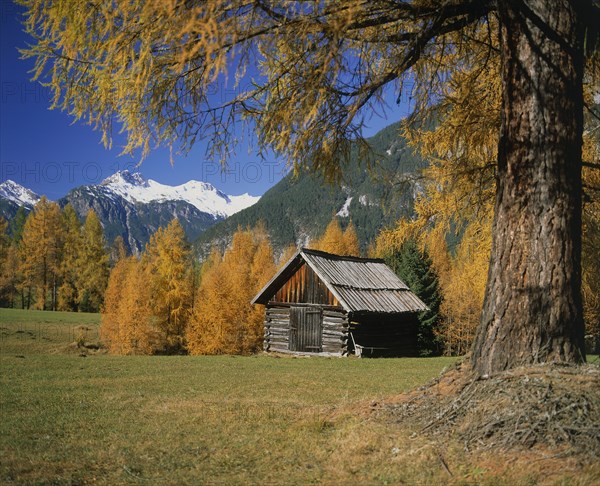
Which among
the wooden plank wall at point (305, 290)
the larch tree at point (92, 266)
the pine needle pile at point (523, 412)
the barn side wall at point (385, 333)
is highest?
the larch tree at point (92, 266)

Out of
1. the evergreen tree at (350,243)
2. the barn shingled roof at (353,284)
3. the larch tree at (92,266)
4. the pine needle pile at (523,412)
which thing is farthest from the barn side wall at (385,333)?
the larch tree at (92,266)

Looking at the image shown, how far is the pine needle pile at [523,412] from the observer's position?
4.71 metres

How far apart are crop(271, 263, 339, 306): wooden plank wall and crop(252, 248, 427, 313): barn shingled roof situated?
36cm

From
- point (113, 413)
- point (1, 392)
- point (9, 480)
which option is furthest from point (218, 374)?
point (9, 480)

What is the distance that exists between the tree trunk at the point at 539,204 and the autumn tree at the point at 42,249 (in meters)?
60.4

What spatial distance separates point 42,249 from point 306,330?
43857 mm

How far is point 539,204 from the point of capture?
586 centimetres

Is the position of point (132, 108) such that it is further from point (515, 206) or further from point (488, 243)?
point (488, 243)

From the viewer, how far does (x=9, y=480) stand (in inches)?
180

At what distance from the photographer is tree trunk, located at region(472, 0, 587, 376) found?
578 cm

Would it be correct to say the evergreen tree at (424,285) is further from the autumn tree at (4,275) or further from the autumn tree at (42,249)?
the autumn tree at (4,275)

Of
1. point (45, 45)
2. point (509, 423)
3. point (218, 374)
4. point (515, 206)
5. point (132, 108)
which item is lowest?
point (218, 374)

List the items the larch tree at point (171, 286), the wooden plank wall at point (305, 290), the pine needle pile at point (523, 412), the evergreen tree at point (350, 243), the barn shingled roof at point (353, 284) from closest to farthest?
the pine needle pile at point (523, 412) < the barn shingled roof at point (353, 284) < the wooden plank wall at point (305, 290) < the larch tree at point (171, 286) < the evergreen tree at point (350, 243)

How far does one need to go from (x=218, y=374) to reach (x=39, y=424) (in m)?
8.19
